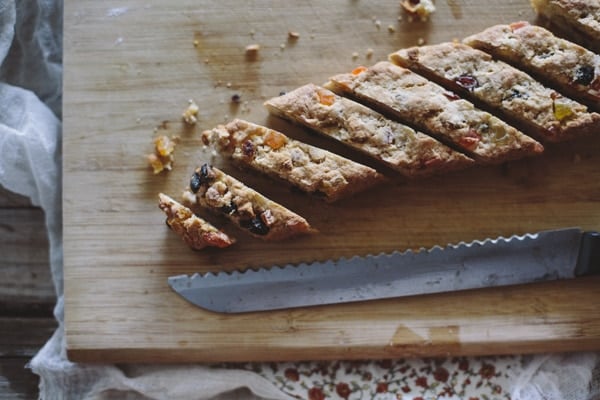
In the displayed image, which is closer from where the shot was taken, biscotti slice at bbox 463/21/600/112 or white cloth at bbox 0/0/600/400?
biscotti slice at bbox 463/21/600/112

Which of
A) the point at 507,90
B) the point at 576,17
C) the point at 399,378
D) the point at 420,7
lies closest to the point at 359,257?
the point at 399,378

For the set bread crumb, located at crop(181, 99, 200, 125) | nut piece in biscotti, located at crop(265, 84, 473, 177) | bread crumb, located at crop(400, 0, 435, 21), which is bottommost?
bread crumb, located at crop(181, 99, 200, 125)

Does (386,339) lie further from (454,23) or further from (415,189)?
(454,23)

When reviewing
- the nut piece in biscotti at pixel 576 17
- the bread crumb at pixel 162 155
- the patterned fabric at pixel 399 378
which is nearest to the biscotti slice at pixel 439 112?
the nut piece in biscotti at pixel 576 17

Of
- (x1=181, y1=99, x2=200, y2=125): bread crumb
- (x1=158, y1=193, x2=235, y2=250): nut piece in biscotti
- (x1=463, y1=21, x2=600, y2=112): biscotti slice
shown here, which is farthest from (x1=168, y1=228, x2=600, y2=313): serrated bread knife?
(x1=181, y1=99, x2=200, y2=125): bread crumb

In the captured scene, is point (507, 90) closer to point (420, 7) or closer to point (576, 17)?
point (576, 17)

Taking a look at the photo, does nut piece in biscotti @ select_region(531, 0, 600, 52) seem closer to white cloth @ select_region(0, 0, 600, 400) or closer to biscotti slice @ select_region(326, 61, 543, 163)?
biscotti slice @ select_region(326, 61, 543, 163)
